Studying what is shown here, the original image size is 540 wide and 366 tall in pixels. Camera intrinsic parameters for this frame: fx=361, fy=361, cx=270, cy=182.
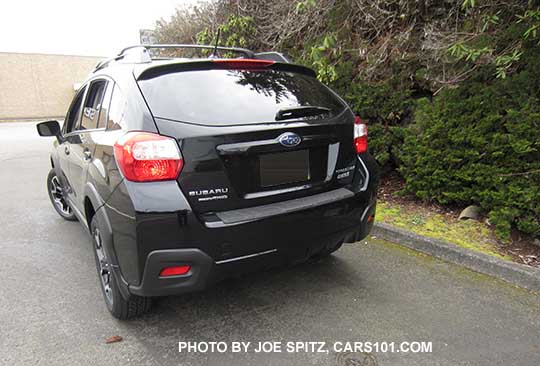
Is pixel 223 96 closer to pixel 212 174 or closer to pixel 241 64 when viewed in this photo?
pixel 241 64

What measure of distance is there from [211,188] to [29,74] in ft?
108

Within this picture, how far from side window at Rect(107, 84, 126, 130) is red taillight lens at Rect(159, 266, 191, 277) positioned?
0.89 metres

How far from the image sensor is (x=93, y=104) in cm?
288

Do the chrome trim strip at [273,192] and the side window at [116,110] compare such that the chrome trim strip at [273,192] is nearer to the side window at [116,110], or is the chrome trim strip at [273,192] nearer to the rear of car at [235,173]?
the rear of car at [235,173]

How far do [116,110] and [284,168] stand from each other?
44.2 inches

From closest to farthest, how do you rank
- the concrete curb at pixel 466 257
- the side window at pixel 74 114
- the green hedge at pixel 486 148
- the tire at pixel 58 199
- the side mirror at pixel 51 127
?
the concrete curb at pixel 466 257
the green hedge at pixel 486 148
the side window at pixel 74 114
the side mirror at pixel 51 127
the tire at pixel 58 199

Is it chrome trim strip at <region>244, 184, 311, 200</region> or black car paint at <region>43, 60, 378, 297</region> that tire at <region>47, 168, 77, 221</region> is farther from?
chrome trim strip at <region>244, 184, 311, 200</region>

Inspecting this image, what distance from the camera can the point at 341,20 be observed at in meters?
4.86

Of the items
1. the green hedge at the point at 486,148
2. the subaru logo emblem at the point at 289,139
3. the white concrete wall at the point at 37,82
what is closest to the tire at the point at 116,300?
the subaru logo emblem at the point at 289,139

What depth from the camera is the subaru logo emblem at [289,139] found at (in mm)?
2139

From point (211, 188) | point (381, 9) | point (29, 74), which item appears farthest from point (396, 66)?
point (29, 74)

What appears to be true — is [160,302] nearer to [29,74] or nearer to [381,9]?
[381,9]

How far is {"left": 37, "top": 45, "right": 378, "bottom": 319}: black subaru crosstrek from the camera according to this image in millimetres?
1928

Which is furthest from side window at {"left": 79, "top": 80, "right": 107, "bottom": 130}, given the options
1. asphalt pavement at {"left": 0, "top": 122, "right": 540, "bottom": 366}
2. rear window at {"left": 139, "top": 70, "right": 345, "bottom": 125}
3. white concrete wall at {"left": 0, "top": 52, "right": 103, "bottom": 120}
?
white concrete wall at {"left": 0, "top": 52, "right": 103, "bottom": 120}
